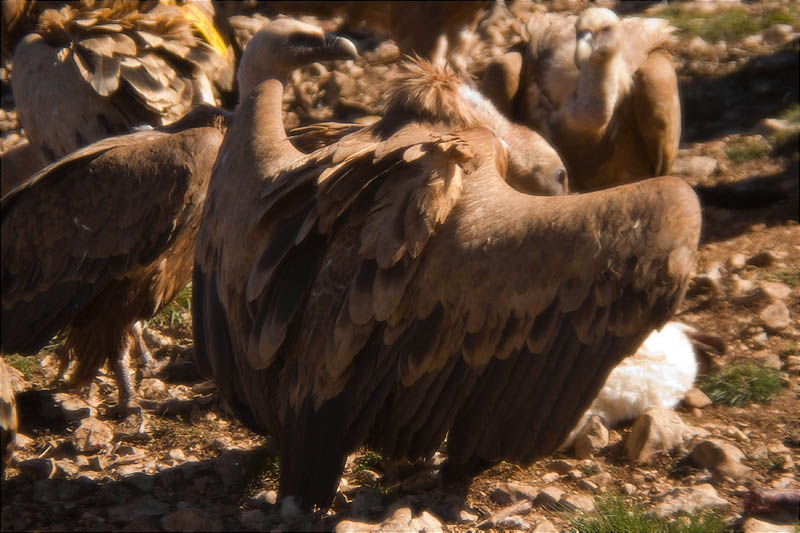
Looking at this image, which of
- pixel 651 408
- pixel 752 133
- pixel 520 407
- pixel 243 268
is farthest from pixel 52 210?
pixel 752 133

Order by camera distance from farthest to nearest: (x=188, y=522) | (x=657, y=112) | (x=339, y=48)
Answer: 1. (x=657, y=112)
2. (x=339, y=48)
3. (x=188, y=522)

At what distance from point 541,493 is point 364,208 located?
1.07 meters

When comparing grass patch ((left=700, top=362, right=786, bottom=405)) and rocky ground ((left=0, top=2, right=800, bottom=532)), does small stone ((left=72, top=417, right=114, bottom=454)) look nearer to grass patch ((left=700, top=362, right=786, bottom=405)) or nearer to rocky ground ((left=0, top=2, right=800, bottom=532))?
rocky ground ((left=0, top=2, right=800, bottom=532))

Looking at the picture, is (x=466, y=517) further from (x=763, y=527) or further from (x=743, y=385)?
(x=743, y=385)

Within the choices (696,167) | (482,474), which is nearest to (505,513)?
(482,474)

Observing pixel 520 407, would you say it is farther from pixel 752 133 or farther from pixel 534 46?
pixel 752 133

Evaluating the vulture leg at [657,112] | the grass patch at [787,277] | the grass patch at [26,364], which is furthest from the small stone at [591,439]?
the grass patch at [26,364]

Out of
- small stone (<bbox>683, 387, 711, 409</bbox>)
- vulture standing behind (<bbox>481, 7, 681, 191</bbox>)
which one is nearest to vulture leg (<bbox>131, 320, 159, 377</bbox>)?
vulture standing behind (<bbox>481, 7, 681, 191</bbox>)

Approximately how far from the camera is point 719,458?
360cm

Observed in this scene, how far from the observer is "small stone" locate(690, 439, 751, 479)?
3.56 m

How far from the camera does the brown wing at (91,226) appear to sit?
415 cm

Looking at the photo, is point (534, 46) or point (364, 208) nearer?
point (364, 208)

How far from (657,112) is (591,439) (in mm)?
2142

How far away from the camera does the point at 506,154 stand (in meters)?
3.74
